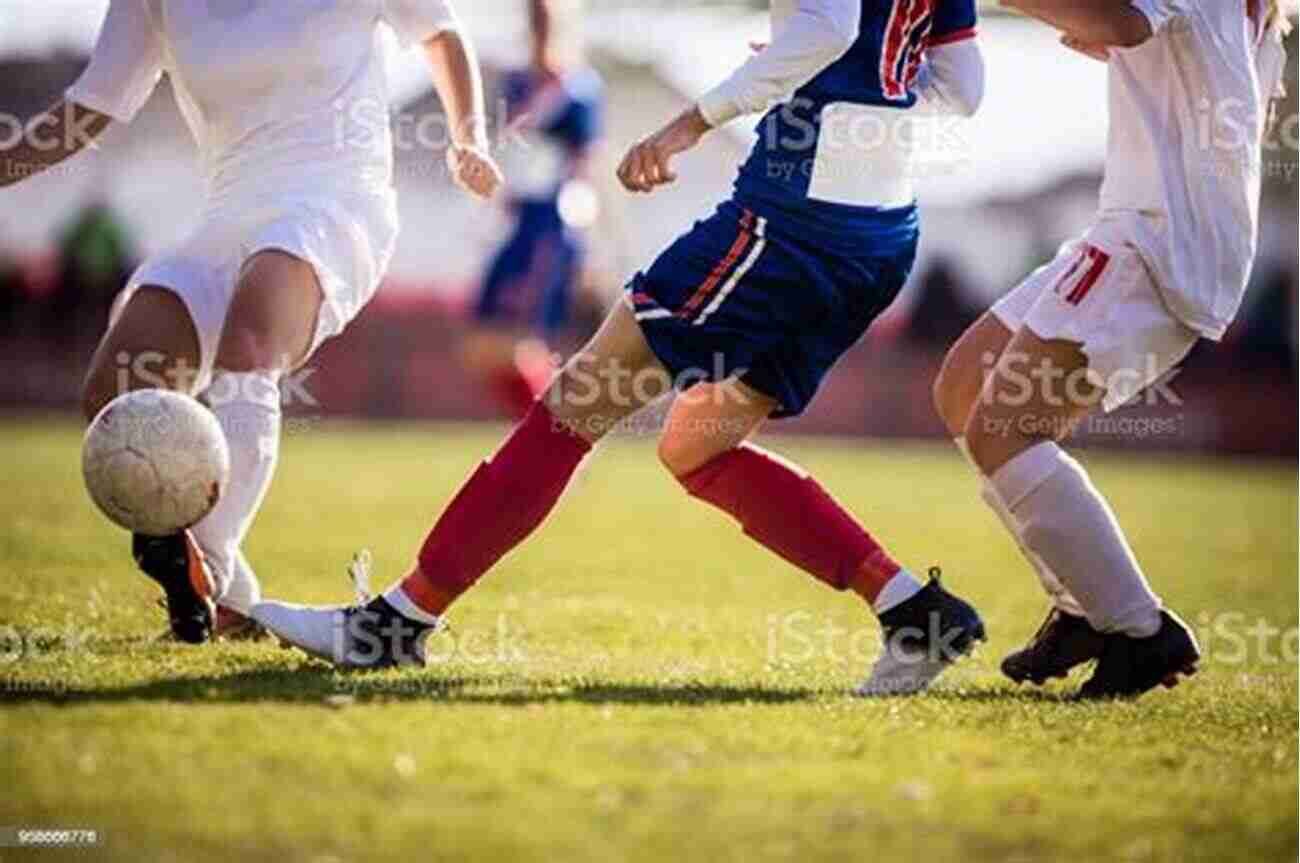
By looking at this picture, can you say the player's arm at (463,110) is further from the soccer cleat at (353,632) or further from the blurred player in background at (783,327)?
the soccer cleat at (353,632)

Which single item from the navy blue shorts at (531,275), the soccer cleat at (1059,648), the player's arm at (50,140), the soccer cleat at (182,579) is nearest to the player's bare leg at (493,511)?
the soccer cleat at (182,579)

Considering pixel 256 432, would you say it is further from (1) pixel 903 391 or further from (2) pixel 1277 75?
(1) pixel 903 391


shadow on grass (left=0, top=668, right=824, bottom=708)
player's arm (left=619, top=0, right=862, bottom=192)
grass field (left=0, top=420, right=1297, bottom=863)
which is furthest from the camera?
player's arm (left=619, top=0, right=862, bottom=192)

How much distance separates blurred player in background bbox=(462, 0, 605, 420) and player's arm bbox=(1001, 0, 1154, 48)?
23.4 ft

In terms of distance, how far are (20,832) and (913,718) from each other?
6.76 ft

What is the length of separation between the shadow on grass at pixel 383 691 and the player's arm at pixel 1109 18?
5.66 ft

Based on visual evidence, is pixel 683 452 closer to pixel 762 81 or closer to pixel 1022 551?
pixel 1022 551

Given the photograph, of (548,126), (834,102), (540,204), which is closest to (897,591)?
(834,102)

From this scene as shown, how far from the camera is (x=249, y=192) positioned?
5738 millimetres

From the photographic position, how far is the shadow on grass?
180 inches

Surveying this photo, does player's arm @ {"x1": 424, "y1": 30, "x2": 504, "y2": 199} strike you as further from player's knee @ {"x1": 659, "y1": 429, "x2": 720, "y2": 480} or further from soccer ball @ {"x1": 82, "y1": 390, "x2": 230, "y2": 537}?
soccer ball @ {"x1": 82, "y1": 390, "x2": 230, "y2": 537}

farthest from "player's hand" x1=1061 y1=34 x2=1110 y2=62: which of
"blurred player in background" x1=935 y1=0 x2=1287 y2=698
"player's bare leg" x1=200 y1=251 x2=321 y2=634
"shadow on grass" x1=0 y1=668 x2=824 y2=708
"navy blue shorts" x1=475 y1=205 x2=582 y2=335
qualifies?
"navy blue shorts" x1=475 y1=205 x2=582 y2=335

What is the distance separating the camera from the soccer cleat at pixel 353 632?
5.17m

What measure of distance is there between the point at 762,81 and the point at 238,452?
1814 millimetres
